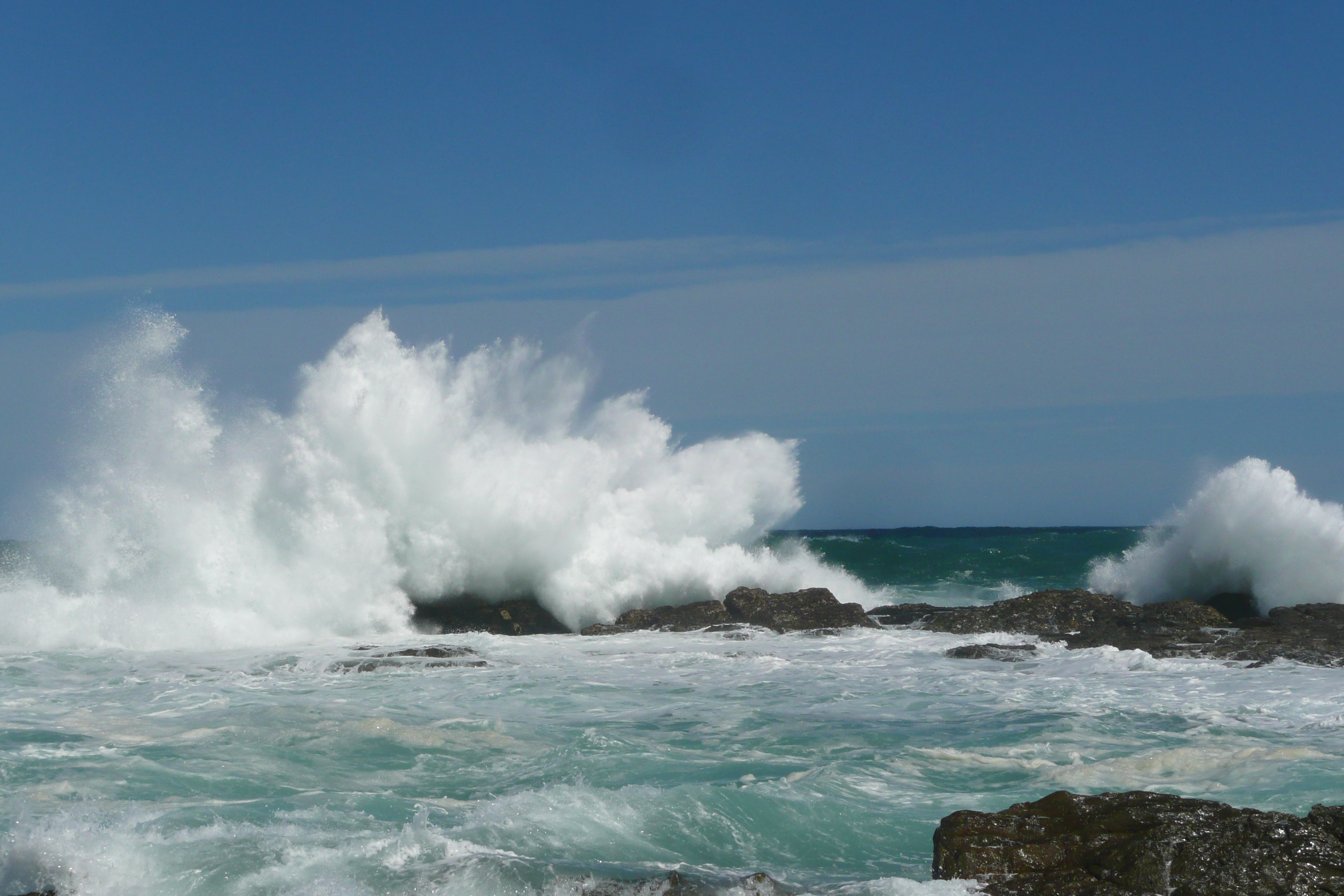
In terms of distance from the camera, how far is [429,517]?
18844 mm

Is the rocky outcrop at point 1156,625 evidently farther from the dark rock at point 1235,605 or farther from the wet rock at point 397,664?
the wet rock at point 397,664

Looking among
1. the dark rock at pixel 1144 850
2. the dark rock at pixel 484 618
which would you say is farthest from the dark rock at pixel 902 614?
the dark rock at pixel 1144 850

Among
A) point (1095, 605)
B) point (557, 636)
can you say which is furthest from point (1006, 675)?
point (557, 636)

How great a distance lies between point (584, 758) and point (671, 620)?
9.01m

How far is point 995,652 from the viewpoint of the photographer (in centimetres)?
1420

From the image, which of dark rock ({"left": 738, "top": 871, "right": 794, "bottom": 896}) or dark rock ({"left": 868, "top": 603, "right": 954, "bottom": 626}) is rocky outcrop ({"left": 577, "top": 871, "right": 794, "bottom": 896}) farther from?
dark rock ({"left": 868, "top": 603, "right": 954, "bottom": 626})

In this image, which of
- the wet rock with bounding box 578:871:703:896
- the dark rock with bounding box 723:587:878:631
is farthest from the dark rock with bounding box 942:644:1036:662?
the wet rock with bounding box 578:871:703:896

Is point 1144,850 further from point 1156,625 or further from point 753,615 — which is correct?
point 753,615

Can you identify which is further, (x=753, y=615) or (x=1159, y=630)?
(x=753, y=615)

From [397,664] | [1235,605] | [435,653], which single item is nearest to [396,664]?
[397,664]

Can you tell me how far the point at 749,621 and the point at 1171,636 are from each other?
5.94 meters

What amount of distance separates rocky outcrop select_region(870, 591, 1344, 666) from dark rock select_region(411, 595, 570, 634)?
544 cm

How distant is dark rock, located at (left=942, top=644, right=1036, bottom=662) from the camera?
45.8 feet

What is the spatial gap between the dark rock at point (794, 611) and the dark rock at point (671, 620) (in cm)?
25
